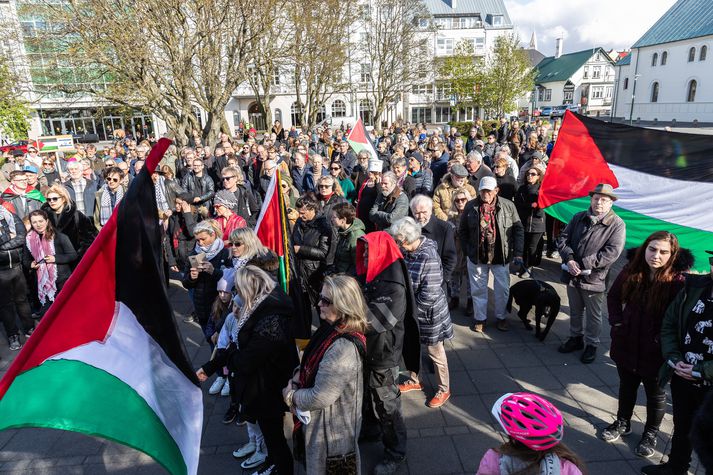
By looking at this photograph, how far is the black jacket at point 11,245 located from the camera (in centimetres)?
563

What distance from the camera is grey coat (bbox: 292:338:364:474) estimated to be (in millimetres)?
2752

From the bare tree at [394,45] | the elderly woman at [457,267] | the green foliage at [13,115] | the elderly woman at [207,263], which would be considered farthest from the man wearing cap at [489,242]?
the bare tree at [394,45]

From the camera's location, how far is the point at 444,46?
60.1 metres

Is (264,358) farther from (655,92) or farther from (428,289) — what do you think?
(655,92)

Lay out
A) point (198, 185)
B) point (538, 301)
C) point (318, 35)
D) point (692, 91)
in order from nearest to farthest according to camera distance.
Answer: point (538, 301)
point (198, 185)
point (318, 35)
point (692, 91)

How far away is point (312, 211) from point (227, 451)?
8.65 ft

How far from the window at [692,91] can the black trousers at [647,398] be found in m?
61.6

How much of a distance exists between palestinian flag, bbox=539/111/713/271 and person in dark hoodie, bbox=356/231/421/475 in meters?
3.09

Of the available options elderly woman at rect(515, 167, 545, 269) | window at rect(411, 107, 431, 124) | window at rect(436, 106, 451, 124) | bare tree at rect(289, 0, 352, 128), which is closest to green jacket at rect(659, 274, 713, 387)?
elderly woman at rect(515, 167, 545, 269)

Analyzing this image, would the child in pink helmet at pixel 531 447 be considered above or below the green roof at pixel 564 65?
below

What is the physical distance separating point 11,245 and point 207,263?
295 centimetres

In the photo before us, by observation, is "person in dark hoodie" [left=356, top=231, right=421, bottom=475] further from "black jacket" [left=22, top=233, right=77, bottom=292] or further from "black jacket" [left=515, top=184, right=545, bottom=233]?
"black jacket" [left=515, top=184, right=545, bottom=233]

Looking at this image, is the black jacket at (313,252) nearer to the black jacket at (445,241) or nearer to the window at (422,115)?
the black jacket at (445,241)

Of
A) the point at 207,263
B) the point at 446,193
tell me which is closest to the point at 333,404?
the point at 207,263
